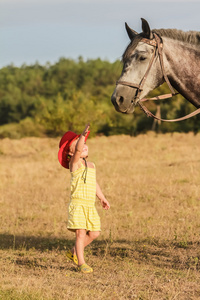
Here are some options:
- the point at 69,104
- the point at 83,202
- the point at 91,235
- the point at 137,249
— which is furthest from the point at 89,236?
the point at 69,104

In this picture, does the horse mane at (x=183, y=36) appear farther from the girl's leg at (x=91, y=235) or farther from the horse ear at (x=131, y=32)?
the girl's leg at (x=91, y=235)

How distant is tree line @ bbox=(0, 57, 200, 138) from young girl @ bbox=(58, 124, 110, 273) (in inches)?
673

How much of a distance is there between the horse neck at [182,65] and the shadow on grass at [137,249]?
2295 mm

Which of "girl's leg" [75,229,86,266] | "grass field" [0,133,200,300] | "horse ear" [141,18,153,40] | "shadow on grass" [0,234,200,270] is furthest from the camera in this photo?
"shadow on grass" [0,234,200,270]

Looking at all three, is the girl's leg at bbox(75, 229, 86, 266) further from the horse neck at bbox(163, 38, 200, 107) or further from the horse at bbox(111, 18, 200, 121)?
the horse neck at bbox(163, 38, 200, 107)

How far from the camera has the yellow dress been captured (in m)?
5.26

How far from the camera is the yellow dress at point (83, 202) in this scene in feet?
17.3

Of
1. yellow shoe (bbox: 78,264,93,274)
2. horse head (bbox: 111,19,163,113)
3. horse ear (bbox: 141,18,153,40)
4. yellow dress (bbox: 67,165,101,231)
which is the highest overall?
horse ear (bbox: 141,18,153,40)

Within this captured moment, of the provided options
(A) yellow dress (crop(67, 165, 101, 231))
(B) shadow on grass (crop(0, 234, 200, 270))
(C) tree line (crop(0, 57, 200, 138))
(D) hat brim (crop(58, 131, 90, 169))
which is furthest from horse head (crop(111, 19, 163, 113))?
(C) tree line (crop(0, 57, 200, 138))

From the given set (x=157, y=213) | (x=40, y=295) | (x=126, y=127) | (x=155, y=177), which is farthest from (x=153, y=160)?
(x=126, y=127)

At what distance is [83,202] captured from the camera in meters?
5.34

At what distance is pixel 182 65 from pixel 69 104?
40496 mm

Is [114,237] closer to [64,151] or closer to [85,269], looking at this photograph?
[85,269]

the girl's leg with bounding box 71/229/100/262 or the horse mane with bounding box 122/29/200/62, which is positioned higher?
the horse mane with bounding box 122/29/200/62
